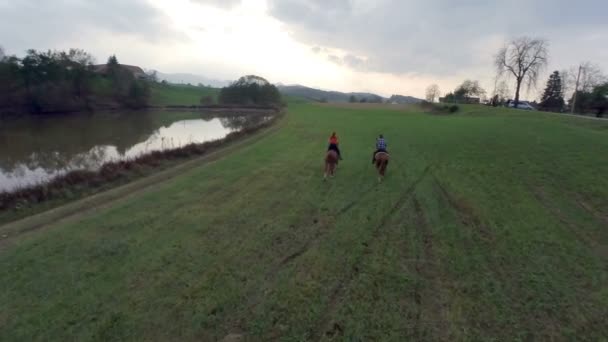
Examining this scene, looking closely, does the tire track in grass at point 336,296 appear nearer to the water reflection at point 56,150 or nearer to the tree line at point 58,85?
the water reflection at point 56,150

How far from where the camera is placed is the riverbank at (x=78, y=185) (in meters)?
10.5

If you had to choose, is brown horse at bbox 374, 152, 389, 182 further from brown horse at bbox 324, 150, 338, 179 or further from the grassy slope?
brown horse at bbox 324, 150, 338, 179

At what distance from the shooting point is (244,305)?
5367 mm

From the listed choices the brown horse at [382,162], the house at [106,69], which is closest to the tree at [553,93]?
the brown horse at [382,162]

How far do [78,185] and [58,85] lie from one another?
233 ft

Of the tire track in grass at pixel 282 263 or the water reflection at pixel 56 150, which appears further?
the water reflection at pixel 56 150

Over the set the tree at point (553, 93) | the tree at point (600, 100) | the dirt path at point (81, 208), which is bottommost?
the dirt path at point (81, 208)

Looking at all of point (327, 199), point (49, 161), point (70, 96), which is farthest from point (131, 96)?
point (327, 199)

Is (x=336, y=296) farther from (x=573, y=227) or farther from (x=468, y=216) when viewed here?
(x=573, y=227)

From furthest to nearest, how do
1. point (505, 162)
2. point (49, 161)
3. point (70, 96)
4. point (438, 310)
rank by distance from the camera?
point (70, 96) < point (49, 161) < point (505, 162) < point (438, 310)

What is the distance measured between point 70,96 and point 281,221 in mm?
80137

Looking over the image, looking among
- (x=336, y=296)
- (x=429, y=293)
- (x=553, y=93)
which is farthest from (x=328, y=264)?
(x=553, y=93)

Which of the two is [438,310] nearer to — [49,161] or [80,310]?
[80,310]

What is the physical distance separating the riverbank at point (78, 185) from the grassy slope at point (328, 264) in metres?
3.08
